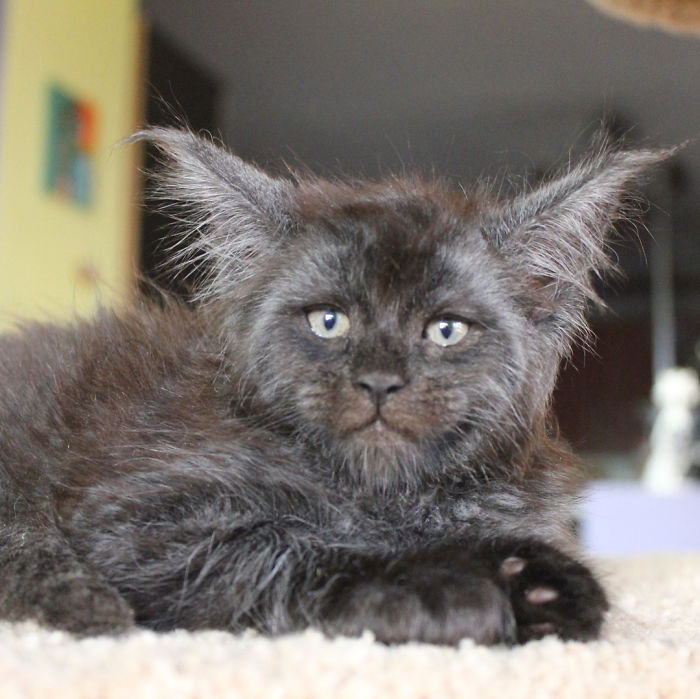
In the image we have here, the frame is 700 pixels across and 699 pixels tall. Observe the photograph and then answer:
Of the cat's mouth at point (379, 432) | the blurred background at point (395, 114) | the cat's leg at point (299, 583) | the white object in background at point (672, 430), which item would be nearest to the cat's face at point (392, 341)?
the cat's mouth at point (379, 432)

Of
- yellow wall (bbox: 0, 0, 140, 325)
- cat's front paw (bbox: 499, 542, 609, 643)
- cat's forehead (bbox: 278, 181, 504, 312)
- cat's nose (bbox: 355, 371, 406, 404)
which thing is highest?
yellow wall (bbox: 0, 0, 140, 325)

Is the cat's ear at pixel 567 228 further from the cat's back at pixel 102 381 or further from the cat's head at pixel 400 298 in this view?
the cat's back at pixel 102 381

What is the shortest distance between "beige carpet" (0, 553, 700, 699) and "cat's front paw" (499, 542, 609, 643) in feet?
0.15

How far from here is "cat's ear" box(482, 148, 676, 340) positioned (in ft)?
4.08

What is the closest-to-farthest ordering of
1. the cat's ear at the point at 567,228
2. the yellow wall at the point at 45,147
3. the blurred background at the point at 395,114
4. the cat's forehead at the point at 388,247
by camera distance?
the cat's forehead at the point at 388,247 < the cat's ear at the point at 567,228 < the yellow wall at the point at 45,147 < the blurred background at the point at 395,114

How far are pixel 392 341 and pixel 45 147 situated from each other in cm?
261

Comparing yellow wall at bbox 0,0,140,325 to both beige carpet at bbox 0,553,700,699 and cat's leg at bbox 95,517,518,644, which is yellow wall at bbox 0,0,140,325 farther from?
beige carpet at bbox 0,553,700,699

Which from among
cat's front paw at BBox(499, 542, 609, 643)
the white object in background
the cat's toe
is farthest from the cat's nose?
the white object in background

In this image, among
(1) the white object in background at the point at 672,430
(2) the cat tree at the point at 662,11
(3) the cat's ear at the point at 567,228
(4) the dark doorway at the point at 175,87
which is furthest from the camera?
(1) the white object in background at the point at 672,430

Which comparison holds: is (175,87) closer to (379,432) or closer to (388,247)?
(388,247)

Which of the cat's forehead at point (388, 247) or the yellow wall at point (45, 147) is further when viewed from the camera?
the yellow wall at point (45, 147)

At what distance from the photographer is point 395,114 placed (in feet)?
15.5

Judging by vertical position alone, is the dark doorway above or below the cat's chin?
above

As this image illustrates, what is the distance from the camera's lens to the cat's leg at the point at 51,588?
1.02 m
